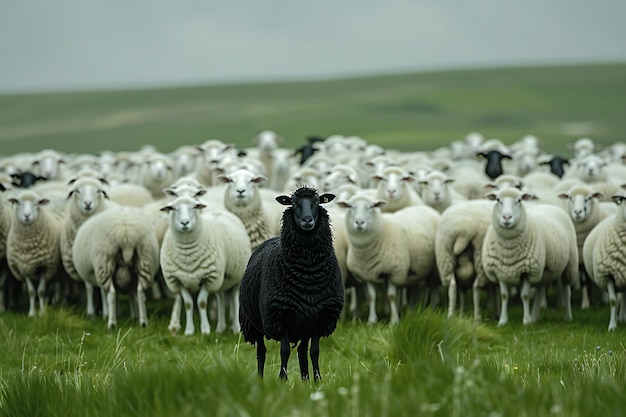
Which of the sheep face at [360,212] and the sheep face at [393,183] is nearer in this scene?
the sheep face at [360,212]

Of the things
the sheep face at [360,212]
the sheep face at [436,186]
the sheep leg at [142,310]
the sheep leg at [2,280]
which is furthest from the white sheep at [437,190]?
the sheep leg at [2,280]

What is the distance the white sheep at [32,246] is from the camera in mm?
12547

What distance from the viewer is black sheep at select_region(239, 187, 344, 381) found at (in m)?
5.89

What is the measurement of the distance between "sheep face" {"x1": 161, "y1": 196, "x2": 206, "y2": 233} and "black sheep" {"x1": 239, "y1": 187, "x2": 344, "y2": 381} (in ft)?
14.4

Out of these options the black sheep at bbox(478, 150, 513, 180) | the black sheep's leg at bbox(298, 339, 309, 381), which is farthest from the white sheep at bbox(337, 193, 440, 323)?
the black sheep at bbox(478, 150, 513, 180)

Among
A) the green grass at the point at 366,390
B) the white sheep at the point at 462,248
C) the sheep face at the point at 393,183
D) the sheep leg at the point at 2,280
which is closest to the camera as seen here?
the green grass at the point at 366,390

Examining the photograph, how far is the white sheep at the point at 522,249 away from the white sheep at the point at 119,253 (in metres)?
3.80

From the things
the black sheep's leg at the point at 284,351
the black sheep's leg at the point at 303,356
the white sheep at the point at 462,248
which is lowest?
the white sheep at the point at 462,248

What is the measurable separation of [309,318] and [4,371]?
3388 millimetres

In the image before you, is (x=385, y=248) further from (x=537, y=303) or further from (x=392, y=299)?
(x=537, y=303)

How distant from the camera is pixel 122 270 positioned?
1148cm

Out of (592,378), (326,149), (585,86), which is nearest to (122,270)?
(592,378)

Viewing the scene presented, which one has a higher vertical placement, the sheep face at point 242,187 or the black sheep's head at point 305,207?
the black sheep's head at point 305,207

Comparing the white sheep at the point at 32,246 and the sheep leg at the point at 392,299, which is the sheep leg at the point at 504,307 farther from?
the white sheep at the point at 32,246
